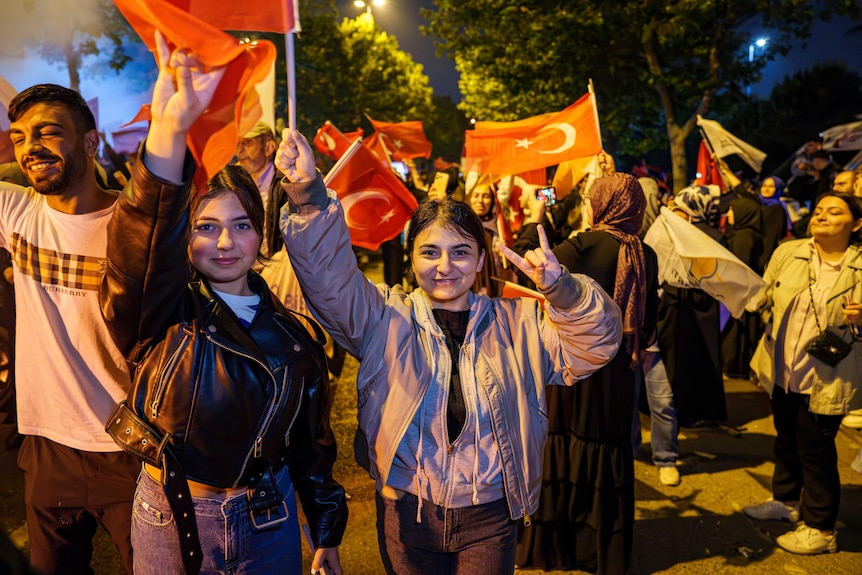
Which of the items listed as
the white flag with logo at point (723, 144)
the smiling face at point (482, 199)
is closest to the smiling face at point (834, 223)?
the smiling face at point (482, 199)

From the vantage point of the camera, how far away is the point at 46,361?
2.46 meters

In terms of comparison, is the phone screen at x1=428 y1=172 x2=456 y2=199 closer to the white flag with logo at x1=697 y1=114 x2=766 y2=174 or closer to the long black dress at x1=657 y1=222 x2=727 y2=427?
the long black dress at x1=657 y1=222 x2=727 y2=427

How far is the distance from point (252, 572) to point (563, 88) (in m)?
17.6

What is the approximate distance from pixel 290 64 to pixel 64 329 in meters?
1.31

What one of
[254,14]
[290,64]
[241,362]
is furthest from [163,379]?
[254,14]

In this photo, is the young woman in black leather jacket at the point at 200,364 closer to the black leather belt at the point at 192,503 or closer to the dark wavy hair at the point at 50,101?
the black leather belt at the point at 192,503

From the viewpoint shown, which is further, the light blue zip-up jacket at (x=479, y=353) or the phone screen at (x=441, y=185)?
the phone screen at (x=441, y=185)

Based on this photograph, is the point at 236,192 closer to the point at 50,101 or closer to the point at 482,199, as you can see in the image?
the point at 50,101

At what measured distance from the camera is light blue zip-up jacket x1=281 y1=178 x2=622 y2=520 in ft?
7.24

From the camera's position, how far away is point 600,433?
154 inches

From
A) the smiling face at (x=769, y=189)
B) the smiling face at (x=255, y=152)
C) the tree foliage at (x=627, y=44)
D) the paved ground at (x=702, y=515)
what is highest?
the tree foliage at (x=627, y=44)

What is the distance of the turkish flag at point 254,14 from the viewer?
7.91 ft

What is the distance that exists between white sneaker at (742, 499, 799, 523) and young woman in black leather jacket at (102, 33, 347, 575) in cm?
375

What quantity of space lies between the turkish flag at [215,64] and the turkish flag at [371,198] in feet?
4.54
